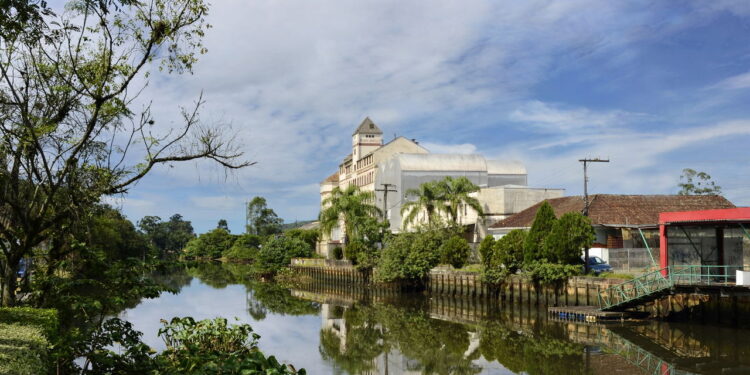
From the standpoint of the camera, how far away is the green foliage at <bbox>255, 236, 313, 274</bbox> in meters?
69.2

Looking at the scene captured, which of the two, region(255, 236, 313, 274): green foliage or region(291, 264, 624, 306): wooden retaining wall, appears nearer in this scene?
region(291, 264, 624, 306): wooden retaining wall

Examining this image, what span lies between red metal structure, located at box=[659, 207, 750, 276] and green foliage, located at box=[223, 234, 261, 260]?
87.0 m

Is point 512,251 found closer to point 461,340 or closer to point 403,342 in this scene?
point 461,340

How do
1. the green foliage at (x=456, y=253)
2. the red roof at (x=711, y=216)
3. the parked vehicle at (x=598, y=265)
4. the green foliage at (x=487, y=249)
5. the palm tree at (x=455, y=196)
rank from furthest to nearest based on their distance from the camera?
1. the palm tree at (x=455, y=196)
2. the green foliage at (x=456, y=253)
3. the green foliage at (x=487, y=249)
4. the parked vehicle at (x=598, y=265)
5. the red roof at (x=711, y=216)

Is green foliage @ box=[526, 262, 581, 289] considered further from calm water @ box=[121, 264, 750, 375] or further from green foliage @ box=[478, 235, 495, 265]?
green foliage @ box=[478, 235, 495, 265]

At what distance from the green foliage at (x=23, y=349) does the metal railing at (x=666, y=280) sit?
22091 mm

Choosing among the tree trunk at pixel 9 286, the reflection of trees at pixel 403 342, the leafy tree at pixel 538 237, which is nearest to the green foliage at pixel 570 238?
the leafy tree at pixel 538 237

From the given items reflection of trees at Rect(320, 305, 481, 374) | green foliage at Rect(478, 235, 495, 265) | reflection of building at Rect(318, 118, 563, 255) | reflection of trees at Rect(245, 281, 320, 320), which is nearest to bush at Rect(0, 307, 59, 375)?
reflection of trees at Rect(320, 305, 481, 374)

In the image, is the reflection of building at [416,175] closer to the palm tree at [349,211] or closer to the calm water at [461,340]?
the palm tree at [349,211]

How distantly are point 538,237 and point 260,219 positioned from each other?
323 feet

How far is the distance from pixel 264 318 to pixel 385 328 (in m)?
7.42

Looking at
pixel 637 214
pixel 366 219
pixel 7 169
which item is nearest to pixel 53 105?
pixel 7 169

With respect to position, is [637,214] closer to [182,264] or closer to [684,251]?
[684,251]

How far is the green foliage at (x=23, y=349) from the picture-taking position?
7.82 metres
